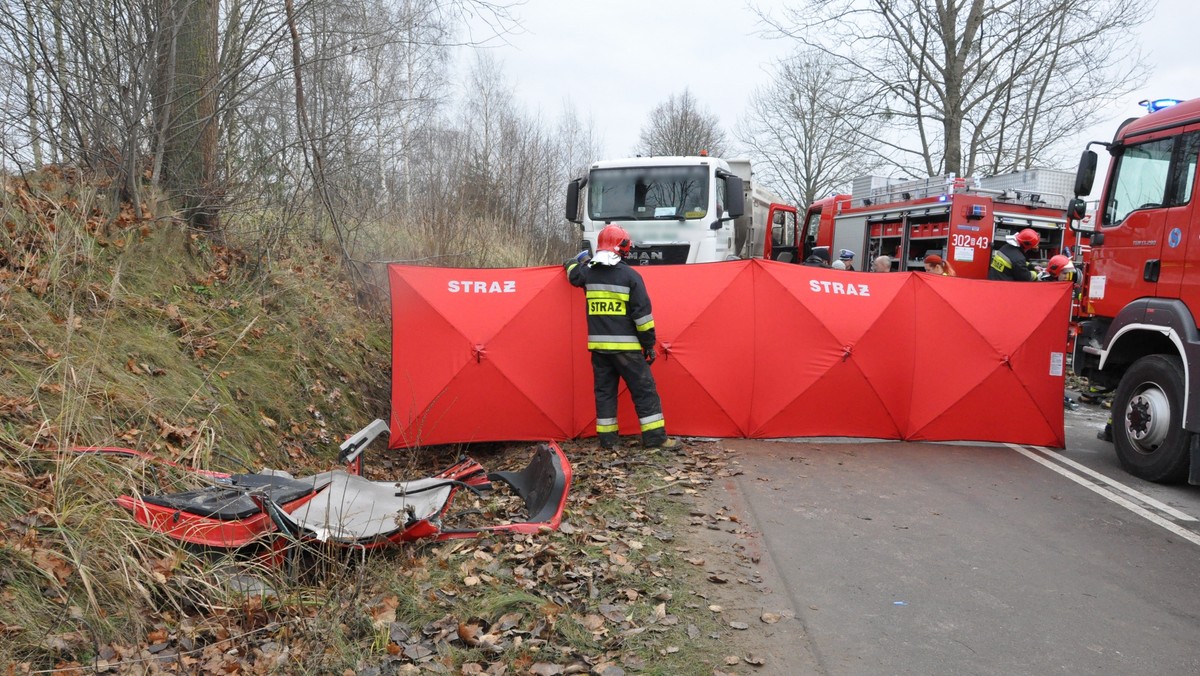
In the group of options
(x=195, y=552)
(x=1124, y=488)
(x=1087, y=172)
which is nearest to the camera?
(x=195, y=552)

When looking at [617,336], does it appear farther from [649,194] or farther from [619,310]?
[649,194]

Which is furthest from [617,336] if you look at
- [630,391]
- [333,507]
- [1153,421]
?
[1153,421]

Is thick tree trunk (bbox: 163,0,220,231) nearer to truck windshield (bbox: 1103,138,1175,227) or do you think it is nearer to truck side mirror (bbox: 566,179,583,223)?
truck side mirror (bbox: 566,179,583,223)

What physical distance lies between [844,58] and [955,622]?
904 inches

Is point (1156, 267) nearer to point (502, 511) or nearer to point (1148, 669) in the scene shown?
point (1148, 669)

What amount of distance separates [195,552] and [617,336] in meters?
3.96

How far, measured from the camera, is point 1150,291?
7.14 meters

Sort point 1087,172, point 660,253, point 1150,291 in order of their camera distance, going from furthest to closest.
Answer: point 660,253
point 1087,172
point 1150,291

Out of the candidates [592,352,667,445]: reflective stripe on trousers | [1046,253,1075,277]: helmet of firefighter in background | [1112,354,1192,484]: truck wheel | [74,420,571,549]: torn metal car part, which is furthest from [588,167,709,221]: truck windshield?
[74,420,571,549]: torn metal car part

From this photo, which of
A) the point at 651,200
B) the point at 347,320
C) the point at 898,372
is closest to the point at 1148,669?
the point at 898,372

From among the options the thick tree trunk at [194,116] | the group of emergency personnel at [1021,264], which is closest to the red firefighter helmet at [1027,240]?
the group of emergency personnel at [1021,264]

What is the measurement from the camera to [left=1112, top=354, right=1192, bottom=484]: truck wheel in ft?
22.0

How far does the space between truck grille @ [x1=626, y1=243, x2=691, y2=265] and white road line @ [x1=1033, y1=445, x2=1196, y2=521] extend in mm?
5468

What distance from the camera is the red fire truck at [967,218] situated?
1324cm
